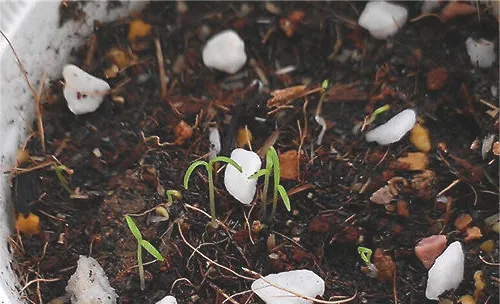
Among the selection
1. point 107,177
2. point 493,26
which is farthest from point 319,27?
point 107,177

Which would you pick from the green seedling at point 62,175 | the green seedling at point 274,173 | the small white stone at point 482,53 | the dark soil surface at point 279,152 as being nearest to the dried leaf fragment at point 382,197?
the dark soil surface at point 279,152

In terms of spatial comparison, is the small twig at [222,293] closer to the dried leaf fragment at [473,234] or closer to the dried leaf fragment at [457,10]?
the dried leaf fragment at [473,234]

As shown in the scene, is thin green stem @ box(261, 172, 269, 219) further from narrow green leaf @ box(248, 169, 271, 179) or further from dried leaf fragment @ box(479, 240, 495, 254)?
dried leaf fragment @ box(479, 240, 495, 254)

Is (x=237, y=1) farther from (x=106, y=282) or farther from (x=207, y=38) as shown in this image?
(x=106, y=282)

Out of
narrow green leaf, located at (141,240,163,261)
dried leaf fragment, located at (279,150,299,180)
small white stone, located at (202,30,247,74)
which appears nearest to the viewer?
narrow green leaf, located at (141,240,163,261)

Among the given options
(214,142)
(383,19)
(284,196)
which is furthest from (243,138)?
(383,19)

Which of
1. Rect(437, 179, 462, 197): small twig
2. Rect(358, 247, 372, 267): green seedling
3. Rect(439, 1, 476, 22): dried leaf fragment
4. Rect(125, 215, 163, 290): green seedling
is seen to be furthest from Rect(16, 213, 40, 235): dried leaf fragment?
Rect(439, 1, 476, 22): dried leaf fragment

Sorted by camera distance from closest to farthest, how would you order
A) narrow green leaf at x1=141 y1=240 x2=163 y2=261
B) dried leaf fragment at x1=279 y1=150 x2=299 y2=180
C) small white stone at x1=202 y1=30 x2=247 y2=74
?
1. narrow green leaf at x1=141 y1=240 x2=163 y2=261
2. dried leaf fragment at x1=279 y1=150 x2=299 y2=180
3. small white stone at x1=202 y1=30 x2=247 y2=74
